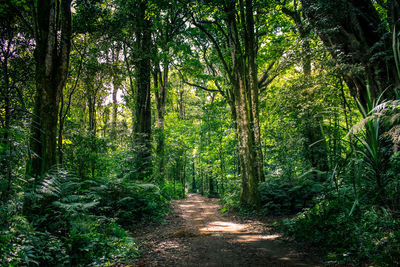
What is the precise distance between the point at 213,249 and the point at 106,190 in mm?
4500

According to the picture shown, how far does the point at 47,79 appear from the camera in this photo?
5094mm

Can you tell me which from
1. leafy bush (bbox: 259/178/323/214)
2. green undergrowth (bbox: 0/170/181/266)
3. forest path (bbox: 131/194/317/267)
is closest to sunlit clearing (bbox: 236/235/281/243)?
forest path (bbox: 131/194/317/267)

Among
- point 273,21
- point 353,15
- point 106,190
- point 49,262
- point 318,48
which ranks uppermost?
point 273,21

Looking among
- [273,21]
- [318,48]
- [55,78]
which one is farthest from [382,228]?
[273,21]

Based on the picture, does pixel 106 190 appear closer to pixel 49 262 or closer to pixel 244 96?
pixel 49 262

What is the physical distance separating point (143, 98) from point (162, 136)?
3.13 metres

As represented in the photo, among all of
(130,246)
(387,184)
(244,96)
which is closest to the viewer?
(387,184)

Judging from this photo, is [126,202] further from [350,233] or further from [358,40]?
[358,40]

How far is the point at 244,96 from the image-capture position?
956 cm

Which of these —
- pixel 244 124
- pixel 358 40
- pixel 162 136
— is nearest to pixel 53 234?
pixel 244 124

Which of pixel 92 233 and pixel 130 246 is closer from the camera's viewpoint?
pixel 92 233

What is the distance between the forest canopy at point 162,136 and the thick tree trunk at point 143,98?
0.25 feet

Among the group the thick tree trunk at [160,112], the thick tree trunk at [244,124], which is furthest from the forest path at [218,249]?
the thick tree trunk at [160,112]

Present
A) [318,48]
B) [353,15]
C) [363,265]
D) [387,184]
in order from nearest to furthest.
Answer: [363,265]
[387,184]
[353,15]
[318,48]
